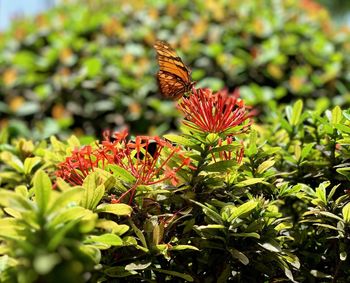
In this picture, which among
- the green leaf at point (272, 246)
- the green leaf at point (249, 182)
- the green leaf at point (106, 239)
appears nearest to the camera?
the green leaf at point (106, 239)

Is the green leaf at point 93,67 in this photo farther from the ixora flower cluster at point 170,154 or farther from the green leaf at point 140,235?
the green leaf at point 140,235

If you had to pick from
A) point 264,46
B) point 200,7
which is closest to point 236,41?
point 264,46

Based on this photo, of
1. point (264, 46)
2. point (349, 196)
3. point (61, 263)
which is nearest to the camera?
point (61, 263)

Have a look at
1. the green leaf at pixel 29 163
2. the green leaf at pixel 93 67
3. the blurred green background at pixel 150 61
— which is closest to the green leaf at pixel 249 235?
the green leaf at pixel 29 163

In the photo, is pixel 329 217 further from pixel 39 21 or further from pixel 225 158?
pixel 39 21

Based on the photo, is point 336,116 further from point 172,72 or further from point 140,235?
point 140,235

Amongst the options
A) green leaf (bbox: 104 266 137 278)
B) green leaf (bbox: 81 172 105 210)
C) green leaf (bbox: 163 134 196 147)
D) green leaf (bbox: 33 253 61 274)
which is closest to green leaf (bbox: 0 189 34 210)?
green leaf (bbox: 33 253 61 274)
